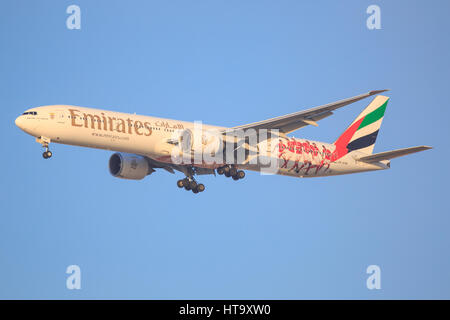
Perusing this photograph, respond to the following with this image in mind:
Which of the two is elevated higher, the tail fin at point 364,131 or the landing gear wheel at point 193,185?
the tail fin at point 364,131

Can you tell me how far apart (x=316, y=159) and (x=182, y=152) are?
38.1 feet

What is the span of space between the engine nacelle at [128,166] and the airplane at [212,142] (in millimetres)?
76

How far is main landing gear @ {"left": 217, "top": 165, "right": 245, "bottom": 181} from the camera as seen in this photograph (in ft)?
192

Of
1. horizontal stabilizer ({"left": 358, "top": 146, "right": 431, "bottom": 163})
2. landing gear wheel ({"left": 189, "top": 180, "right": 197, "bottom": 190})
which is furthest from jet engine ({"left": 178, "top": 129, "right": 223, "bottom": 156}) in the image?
horizontal stabilizer ({"left": 358, "top": 146, "right": 431, "bottom": 163})

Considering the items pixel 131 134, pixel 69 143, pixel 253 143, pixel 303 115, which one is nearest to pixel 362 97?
pixel 303 115

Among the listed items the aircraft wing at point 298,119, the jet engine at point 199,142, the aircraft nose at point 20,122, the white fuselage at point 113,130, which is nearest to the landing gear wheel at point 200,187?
the white fuselage at point 113,130

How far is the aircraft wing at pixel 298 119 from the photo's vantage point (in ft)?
168

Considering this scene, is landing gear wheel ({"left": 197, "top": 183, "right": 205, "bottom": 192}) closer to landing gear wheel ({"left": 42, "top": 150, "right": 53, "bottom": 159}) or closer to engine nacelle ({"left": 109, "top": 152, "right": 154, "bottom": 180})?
engine nacelle ({"left": 109, "top": 152, "right": 154, "bottom": 180})

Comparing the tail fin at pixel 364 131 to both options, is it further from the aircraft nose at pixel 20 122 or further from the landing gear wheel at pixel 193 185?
the aircraft nose at pixel 20 122

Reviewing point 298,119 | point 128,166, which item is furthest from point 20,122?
point 298,119

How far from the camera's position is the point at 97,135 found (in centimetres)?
5319

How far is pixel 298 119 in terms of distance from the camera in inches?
2132

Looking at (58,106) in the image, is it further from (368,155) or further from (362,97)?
(368,155)

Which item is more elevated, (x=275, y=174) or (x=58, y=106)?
(x=58, y=106)
